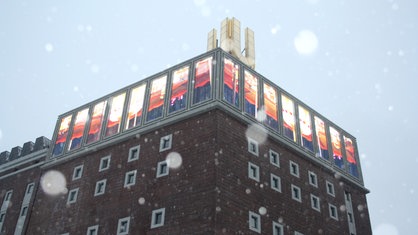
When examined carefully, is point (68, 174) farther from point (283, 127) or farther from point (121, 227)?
point (283, 127)

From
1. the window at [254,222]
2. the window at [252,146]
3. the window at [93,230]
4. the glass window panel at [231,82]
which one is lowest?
the window at [254,222]

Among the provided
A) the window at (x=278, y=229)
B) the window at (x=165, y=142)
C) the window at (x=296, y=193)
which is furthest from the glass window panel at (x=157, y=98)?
the window at (x=278, y=229)

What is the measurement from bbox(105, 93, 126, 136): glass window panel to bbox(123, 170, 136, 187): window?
240 inches

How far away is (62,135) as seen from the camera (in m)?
50.3

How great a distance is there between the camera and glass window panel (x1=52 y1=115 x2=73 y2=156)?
4931 centimetres

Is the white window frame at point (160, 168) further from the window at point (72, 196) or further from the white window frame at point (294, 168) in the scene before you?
the white window frame at point (294, 168)

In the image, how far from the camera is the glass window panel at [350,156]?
5088cm

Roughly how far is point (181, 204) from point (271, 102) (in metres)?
15.3

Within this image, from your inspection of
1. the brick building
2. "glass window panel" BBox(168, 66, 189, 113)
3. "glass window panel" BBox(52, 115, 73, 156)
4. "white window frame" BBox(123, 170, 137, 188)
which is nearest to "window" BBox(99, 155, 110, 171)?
the brick building

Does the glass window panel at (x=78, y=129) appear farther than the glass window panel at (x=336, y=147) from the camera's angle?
No

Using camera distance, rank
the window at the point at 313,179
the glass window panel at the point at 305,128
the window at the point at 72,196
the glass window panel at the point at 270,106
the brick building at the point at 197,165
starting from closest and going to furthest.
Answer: the brick building at the point at 197,165 → the glass window panel at the point at 270,106 → the window at the point at 72,196 → the window at the point at 313,179 → the glass window panel at the point at 305,128

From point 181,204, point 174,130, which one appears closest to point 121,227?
point 181,204

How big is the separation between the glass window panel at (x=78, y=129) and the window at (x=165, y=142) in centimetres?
1231

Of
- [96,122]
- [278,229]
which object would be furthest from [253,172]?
[96,122]
